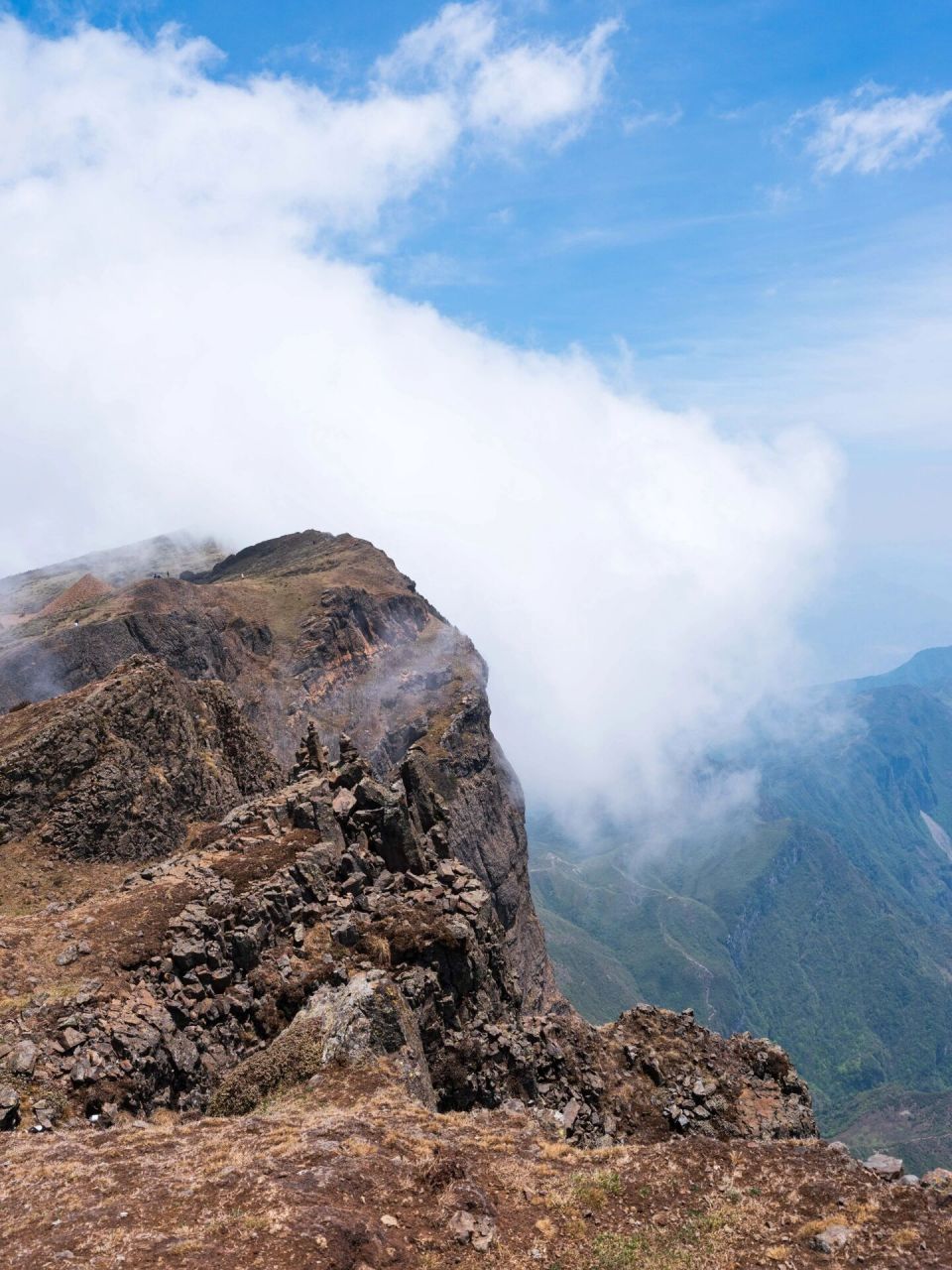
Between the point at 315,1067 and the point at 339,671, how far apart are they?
121488 millimetres

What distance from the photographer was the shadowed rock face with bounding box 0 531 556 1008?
116 m

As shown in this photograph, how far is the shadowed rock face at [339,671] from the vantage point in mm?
116375

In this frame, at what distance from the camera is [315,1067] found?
27.1 metres

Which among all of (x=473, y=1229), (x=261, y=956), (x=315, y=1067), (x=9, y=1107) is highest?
(x=261, y=956)

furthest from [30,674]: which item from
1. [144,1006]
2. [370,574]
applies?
[144,1006]

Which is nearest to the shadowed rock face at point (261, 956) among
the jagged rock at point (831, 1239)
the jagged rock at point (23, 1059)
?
the jagged rock at point (23, 1059)

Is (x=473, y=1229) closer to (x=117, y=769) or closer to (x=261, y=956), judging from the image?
(x=261, y=956)

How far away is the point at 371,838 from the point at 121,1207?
2529 cm

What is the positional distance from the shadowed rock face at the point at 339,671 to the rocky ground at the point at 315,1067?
54568 millimetres

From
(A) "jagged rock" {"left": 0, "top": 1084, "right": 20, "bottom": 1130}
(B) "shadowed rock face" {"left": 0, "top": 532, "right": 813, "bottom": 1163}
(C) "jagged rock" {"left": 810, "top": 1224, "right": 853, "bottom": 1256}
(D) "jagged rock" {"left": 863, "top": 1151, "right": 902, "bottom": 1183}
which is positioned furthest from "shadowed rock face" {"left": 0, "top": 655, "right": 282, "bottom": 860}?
(C) "jagged rock" {"left": 810, "top": 1224, "right": 853, "bottom": 1256}

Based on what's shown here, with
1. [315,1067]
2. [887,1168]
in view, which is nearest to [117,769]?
[315,1067]

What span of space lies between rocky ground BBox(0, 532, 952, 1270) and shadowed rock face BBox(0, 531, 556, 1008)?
5457cm

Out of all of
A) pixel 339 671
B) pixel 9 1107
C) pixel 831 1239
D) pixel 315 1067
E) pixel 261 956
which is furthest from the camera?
pixel 339 671

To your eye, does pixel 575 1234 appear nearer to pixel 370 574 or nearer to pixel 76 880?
pixel 76 880
